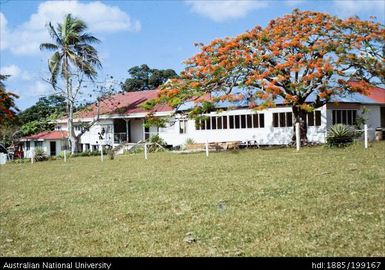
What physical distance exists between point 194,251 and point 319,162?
33.4 ft

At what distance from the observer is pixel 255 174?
1395 cm

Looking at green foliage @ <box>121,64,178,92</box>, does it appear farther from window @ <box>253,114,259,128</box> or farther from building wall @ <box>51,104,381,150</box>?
window @ <box>253,114,259,128</box>

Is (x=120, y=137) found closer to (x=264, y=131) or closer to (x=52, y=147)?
(x=52, y=147)

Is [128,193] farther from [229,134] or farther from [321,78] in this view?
[229,134]

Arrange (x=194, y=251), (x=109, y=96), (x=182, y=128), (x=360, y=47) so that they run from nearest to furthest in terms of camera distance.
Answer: (x=194, y=251)
(x=360, y=47)
(x=182, y=128)
(x=109, y=96)

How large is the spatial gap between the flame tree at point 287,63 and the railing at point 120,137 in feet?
60.3

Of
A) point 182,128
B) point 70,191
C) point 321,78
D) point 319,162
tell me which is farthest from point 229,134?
point 70,191

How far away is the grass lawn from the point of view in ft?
22.4

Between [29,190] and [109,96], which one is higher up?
[109,96]

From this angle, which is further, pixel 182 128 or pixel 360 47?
pixel 182 128

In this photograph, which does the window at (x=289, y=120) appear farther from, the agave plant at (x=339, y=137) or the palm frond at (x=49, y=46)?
the palm frond at (x=49, y=46)

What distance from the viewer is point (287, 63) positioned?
82.0ft

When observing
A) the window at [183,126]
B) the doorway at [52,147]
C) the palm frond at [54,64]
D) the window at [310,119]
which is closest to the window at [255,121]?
the window at [310,119]
